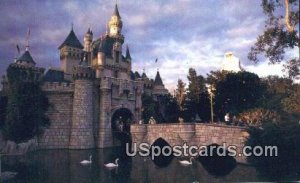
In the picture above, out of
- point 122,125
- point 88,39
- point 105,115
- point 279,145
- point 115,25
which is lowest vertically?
point 279,145

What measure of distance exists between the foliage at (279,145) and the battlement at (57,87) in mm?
26020

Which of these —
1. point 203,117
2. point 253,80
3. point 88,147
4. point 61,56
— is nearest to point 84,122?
point 88,147

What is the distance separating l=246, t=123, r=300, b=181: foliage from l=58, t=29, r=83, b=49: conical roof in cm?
3819

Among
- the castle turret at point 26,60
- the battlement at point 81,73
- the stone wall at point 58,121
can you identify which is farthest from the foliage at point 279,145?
the castle turret at point 26,60

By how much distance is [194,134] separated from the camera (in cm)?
3425

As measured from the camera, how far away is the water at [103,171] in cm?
2505

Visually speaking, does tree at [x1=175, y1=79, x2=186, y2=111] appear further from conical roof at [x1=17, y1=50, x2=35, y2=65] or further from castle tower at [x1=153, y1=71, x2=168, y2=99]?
conical roof at [x1=17, y1=50, x2=35, y2=65]

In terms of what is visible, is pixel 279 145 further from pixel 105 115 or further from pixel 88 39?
pixel 88 39

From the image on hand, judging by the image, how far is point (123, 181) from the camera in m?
24.8

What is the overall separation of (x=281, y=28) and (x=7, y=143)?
3286 cm

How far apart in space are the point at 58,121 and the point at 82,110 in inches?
140

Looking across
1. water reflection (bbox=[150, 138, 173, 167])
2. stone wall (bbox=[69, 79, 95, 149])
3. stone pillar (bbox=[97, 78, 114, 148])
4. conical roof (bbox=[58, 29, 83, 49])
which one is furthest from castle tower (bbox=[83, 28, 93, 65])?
water reflection (bbox=[150, 138, 173, 167])

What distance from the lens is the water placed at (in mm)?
25047

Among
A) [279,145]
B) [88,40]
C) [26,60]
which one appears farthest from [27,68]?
[279,145]
